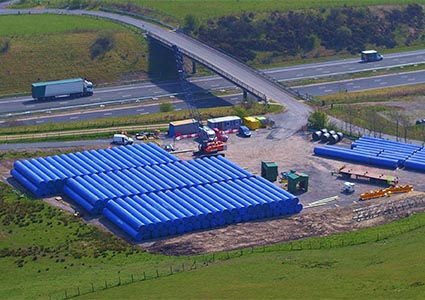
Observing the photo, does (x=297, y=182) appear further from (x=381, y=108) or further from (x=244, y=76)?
(x=244, y=76)

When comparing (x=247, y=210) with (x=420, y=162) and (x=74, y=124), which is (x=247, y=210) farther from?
(x=74, y=124)

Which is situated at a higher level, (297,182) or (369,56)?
(297,182)

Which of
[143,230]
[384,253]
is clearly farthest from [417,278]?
[143,230]

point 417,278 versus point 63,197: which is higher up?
point 417,278

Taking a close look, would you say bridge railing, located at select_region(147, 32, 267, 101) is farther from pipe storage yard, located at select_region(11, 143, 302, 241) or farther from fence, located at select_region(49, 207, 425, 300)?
fence, located at select_region(49, 207, 425, 300)

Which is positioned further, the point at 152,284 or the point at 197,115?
the point at 197,115

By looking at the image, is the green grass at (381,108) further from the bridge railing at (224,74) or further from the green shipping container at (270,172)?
the green shipping container at (270,172)

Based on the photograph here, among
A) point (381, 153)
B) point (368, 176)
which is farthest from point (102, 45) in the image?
point (368, 176)
